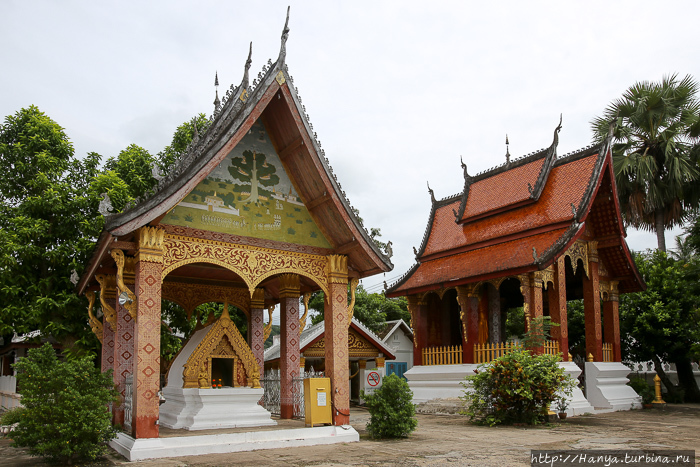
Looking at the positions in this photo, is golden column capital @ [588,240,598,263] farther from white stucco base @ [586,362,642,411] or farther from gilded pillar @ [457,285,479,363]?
gilded pillar @ [457,285,479,363]

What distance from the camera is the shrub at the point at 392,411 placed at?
982 cm

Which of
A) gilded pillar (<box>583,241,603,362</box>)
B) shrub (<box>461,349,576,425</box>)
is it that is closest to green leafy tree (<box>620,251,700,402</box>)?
gilded pillar (<box>583,241,603,362</box>)

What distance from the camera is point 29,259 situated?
13.6 metres

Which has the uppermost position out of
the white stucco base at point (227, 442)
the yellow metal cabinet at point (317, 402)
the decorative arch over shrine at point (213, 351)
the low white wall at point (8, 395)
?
the decorative arch over shrine at point (213, 351)

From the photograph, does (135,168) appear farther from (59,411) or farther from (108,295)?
(59,411)

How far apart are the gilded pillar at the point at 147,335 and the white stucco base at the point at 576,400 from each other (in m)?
10.7

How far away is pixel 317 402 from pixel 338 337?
1.14 meters

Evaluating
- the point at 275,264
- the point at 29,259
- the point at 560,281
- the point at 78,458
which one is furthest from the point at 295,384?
the point at 560,281

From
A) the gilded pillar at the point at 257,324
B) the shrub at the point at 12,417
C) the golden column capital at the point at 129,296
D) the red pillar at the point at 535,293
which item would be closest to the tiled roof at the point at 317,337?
the gilded pillar at the point at 257,324

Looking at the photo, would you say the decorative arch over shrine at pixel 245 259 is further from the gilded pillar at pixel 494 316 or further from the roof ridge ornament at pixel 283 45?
the gilded pillar at pixel 494 316

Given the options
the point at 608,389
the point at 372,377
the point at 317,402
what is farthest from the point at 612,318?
the point at 317,402

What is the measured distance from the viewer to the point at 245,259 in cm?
934

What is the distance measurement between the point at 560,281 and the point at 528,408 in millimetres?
4482

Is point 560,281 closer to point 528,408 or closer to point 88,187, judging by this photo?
point 528,408
